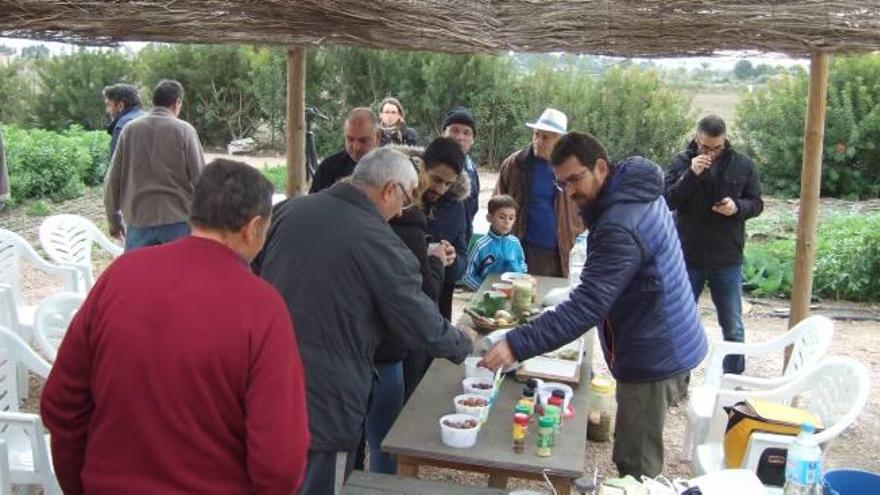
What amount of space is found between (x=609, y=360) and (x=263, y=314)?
1707mm

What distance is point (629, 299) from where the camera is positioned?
2.99 metres

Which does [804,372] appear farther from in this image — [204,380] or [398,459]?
[204,380]

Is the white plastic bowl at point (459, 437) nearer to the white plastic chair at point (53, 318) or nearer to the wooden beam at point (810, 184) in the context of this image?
the white plastic chair at point (53, 318)

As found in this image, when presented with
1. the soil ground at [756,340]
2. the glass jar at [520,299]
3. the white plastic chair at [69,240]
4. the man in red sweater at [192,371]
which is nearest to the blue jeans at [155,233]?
the white plastic chair at [69,240]

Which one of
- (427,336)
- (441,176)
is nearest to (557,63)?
(441,176)

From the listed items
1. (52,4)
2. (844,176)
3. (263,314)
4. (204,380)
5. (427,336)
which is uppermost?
(52,4)

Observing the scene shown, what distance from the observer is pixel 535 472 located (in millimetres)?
2451

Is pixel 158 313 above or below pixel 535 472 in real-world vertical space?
above

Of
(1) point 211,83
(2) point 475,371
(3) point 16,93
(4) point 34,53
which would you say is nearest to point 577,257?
(2) point 475,371

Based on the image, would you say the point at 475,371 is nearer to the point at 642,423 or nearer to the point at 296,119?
the point at 642,423

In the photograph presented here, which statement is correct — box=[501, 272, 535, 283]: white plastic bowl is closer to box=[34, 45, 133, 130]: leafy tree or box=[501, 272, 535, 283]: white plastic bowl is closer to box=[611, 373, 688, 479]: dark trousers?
box=[611, 373, 688, 479]: dark trousers

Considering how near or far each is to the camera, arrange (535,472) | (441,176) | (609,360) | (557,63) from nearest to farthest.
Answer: (535,472) < (609,360) < (441,176) < (557,63)

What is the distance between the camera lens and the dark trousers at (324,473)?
2.55 m

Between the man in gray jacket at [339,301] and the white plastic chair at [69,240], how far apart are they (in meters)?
3.30
